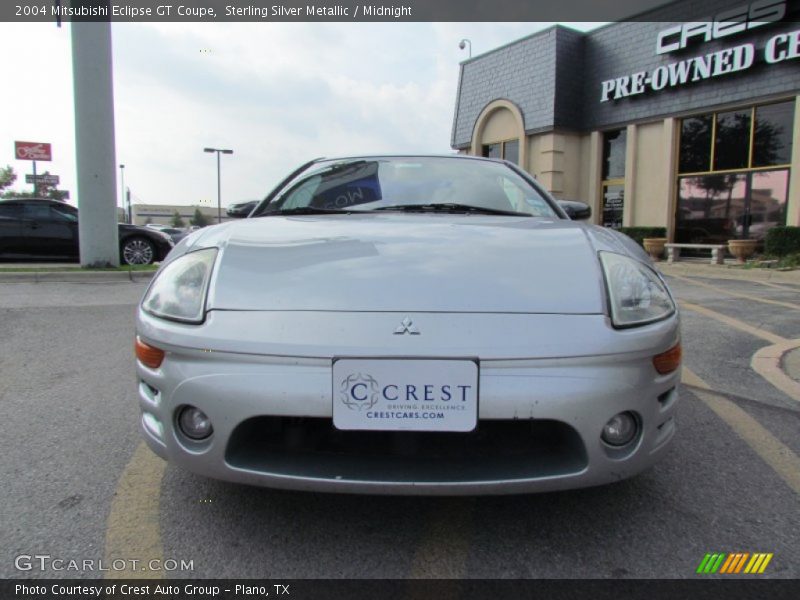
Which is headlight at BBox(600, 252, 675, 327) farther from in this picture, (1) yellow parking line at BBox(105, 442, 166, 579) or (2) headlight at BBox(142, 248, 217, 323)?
(1) yellow parking line at BBox(105, 442, 166, 579)

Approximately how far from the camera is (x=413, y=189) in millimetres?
2775

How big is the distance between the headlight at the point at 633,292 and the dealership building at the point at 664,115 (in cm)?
1237

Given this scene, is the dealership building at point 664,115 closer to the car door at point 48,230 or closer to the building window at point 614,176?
the building window at point 614,176

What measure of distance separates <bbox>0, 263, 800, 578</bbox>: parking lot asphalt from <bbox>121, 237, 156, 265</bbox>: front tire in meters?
7.31

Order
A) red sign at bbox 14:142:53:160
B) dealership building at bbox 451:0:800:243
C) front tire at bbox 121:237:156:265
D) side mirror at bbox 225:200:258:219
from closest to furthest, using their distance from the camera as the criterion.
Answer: side mirror at bbox 225:200:258:219 < front tire at bbox 121:237:156:265 < dealership building at bbox 451:0:800:243 < red sign at bbox 14:142:53:160

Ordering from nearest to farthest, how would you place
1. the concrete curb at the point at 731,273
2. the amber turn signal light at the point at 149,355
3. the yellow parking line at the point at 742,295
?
the amber turn signal light at the point at 149,355, the yellow parking line at the point at 742,295, the concrete curb at the point at 731,273

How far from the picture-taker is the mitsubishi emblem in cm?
158

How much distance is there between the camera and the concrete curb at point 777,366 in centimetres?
321

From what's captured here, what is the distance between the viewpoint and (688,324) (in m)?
5.14

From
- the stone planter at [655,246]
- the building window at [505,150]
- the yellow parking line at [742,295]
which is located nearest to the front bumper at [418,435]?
the yellow parking line at [742,295]

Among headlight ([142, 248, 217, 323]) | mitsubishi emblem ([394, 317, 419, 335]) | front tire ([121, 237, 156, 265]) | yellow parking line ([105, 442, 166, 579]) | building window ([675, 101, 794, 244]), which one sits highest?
building window ([675, 101, 794, 244])

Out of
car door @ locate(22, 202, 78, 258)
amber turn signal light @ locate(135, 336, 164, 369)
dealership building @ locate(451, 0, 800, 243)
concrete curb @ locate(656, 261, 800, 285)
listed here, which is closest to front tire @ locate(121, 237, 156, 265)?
car door @ locate(22, 202, 78, 258)

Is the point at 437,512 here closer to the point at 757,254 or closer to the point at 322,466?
the point at 322,466

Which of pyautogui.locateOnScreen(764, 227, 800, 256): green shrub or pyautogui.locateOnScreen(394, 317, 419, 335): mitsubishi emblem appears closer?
pyautogui.locateOnScreen(394, 317, 419, 335): mitsubishi emblem
